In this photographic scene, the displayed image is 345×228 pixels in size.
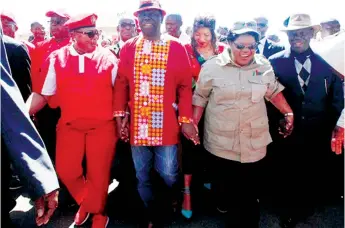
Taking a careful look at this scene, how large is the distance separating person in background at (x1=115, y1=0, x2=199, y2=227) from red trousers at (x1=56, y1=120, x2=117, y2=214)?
0.18 m

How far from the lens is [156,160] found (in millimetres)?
3369

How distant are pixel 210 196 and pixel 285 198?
2.70 ft

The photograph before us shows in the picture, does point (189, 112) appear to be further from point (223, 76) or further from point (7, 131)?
point (7, 131)

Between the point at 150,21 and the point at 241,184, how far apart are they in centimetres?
166

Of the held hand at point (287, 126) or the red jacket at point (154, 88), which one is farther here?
the held hand at point (287, 126)

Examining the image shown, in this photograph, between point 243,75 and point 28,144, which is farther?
point 243,75

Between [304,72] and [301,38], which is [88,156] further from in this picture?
[301,38]

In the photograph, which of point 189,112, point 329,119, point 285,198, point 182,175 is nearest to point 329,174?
point 285,198

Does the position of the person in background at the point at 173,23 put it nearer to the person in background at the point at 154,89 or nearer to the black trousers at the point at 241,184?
the person in background at the point at 154,89

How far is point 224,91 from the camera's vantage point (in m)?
2.98

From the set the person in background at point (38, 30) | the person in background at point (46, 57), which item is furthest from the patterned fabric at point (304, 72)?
the person in background at point (38, 30)

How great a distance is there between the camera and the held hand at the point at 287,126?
127 inches

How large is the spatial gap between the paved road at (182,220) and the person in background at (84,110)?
8.8 inches

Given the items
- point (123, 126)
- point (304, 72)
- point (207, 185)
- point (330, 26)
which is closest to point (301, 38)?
point (304, 72)
